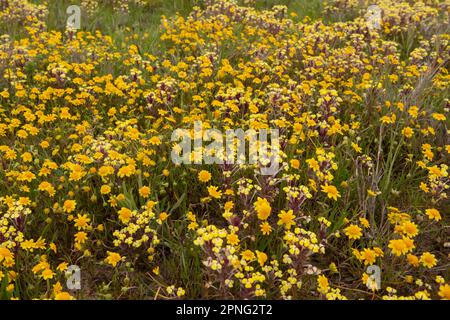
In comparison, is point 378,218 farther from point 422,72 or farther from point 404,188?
point 422,72

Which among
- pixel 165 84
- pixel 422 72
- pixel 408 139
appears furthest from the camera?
pixel 422 72

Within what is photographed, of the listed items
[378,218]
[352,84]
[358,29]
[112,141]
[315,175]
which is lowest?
[378,218]

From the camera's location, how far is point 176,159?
3410 mm

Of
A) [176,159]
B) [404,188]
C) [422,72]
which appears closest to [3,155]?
[176,159]

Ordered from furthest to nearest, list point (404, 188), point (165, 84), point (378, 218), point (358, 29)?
point (358, 29)
point (165, 84)
point (404, 188)
point (378, 218)

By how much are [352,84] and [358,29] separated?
7.06 feet

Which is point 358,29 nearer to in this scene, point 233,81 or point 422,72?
point 422,72

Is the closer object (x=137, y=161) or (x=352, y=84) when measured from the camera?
(x=137, y=161)

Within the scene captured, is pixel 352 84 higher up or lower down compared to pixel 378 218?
higher up

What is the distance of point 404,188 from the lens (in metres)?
3.48

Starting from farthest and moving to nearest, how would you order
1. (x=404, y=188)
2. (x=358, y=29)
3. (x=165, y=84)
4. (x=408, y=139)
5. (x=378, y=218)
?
(x=358, y=29), (x=165, y=84), (x=408, y=139), (x=404, y=188), (x=378, y=218)

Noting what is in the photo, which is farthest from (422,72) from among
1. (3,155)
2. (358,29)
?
(3,155)

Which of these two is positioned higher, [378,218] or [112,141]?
[112,141]

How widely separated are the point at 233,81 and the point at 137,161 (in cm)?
191
